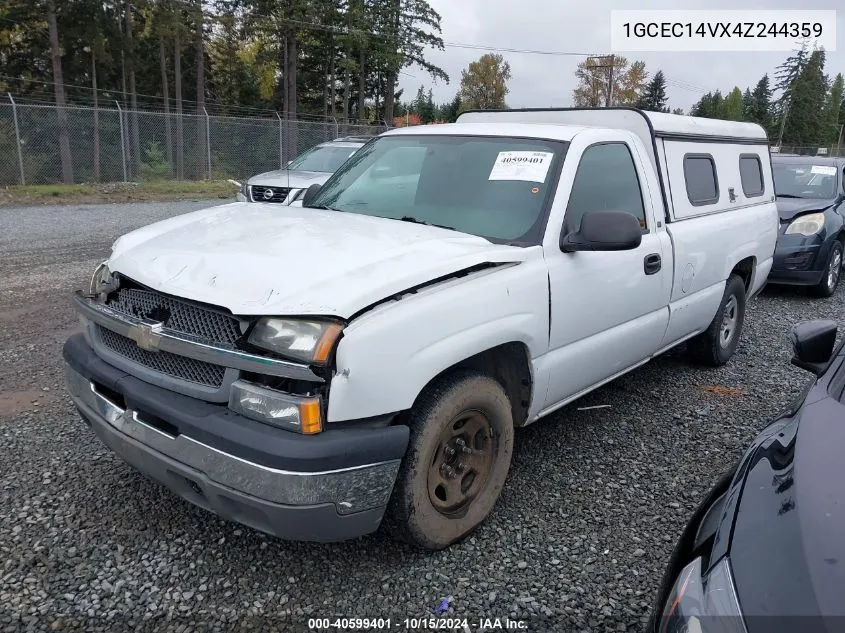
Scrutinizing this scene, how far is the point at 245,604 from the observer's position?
8.32 feet

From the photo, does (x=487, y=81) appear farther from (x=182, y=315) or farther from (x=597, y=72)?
(x=182, y=315)

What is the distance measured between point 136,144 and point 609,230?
21463mm

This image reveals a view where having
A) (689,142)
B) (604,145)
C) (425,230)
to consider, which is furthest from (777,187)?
(425,230)

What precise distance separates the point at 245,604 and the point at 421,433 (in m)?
0.95

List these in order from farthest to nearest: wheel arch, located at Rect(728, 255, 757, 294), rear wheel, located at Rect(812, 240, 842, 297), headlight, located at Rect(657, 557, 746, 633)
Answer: rear wheel, located at Rect(812, 240, 842, 297) < wheel arch, located at Rect(728, 255, 757, 294) < headlight, located at Rect(657, 557, 746, 633)

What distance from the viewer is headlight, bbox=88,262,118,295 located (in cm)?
288

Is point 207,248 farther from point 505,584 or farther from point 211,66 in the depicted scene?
point 211,66

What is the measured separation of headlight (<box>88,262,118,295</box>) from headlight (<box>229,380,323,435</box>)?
0.95 metres

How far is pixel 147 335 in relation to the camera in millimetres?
2553

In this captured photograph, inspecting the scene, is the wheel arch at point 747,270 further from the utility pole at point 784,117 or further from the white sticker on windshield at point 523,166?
the utility pole at point 784,117

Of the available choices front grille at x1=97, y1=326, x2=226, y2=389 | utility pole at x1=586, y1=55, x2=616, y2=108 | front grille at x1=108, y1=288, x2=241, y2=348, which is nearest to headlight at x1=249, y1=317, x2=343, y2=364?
front grille at x1=108, y1=288, x2=241, y2=348

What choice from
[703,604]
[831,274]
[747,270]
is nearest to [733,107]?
[831,274]

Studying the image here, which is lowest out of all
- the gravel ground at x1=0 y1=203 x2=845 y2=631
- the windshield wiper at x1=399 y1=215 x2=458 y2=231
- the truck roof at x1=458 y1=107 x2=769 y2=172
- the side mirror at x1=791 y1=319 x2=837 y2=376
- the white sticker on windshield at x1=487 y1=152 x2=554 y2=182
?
the gravel ground at x1=0 y1=203 x2=845 y2=631

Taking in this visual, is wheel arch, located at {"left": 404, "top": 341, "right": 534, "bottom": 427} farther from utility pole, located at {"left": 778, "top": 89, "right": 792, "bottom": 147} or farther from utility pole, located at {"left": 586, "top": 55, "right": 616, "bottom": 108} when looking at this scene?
utility pole, located at {"left": 778, "top": 89, "right": 792, "bottom": 147}
